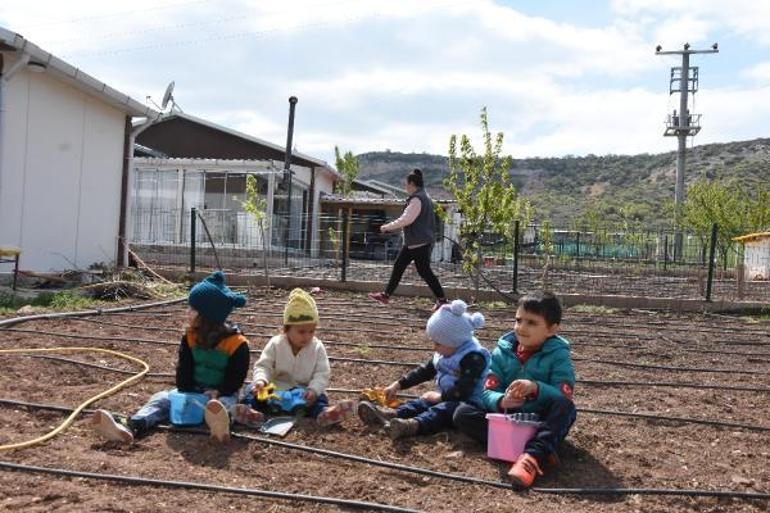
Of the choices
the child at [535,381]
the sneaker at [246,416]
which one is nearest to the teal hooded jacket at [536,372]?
the child at [535,381]

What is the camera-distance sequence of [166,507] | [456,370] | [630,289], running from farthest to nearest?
[630,289]
[456,370]
[166,507]

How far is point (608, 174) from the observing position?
74812mm

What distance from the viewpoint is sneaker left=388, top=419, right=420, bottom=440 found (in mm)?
3674

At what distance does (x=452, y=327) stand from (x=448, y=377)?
272mm

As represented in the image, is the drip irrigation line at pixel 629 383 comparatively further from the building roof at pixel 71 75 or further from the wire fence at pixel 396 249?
the wire fence at pixel 396 249

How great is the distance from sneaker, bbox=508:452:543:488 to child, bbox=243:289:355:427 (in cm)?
120

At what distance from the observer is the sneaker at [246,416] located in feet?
12.4

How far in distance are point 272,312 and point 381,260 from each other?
12.8m

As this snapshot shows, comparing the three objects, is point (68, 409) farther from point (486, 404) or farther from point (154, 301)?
point (154, 301)

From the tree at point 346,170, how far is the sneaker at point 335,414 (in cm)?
2718

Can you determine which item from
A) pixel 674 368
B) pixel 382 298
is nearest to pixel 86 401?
pixel 674 368

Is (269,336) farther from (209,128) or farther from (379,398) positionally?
(209,128)

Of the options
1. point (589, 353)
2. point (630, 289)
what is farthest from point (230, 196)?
point (589, 353)

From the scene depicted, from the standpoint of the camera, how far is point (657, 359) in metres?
6.51
